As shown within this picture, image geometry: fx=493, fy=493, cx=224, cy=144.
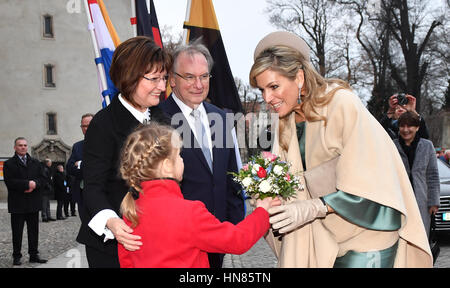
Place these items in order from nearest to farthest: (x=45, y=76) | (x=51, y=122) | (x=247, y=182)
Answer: (x=247, y=182)
(x=45, y=76)
(x=51, y=122)

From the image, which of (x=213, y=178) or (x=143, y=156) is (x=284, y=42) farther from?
(x=213, y=178)

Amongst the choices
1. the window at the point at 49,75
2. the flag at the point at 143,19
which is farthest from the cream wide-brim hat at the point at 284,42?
the window at the point at 49,75

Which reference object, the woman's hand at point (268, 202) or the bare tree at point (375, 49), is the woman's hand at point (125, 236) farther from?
the bare tree at point (375, 49)

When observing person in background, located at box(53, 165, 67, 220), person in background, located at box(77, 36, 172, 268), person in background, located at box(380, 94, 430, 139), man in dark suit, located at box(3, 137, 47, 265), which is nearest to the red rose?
person in background, located at box(77, 36, 172, 268)

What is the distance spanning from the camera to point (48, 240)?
1108cm

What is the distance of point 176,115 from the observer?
3502 mm

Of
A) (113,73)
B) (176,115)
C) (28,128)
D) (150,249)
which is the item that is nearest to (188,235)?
(150,249)

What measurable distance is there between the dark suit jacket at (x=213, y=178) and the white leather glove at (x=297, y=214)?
0.97 metres

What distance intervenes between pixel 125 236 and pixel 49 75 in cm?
3019

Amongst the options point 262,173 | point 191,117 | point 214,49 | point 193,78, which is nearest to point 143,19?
point 214,49

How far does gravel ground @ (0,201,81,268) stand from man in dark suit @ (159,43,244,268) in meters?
5.48

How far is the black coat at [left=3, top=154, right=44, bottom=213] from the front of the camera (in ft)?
27.2
